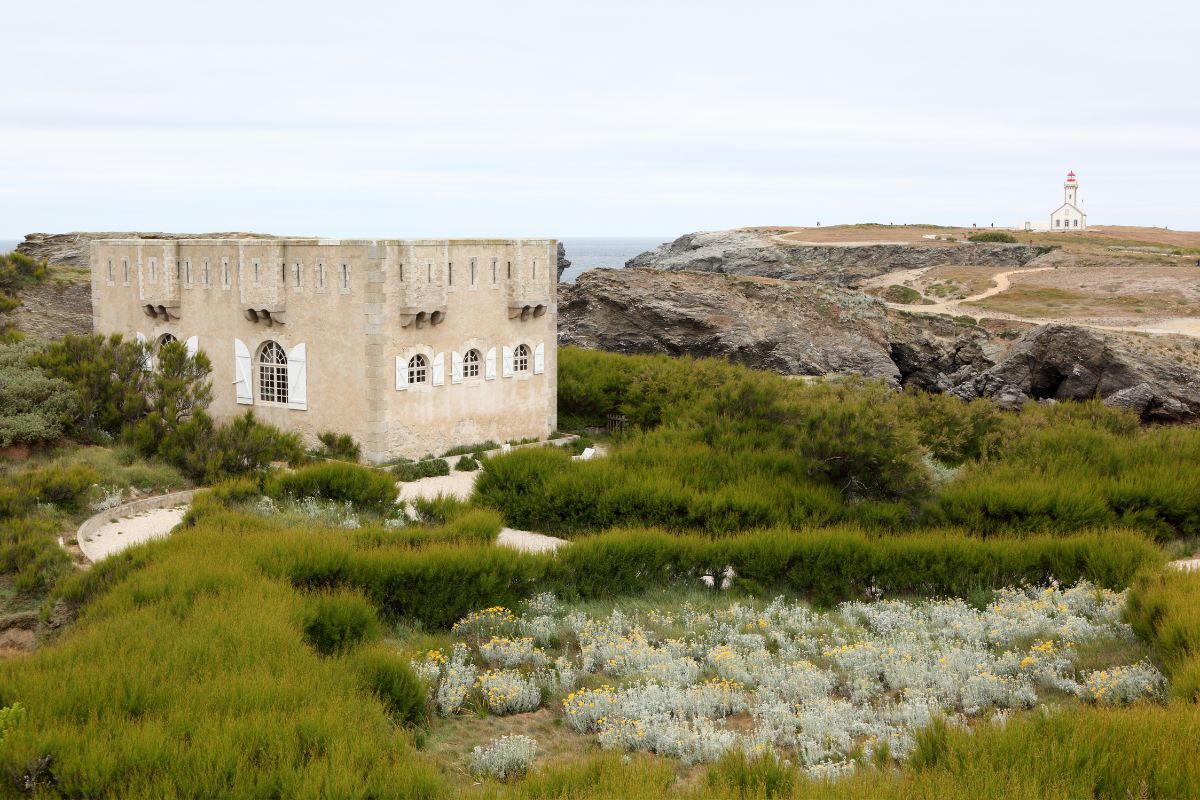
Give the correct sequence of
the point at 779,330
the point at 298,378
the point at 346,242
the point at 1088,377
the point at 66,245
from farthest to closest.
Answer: the point at 66,245 → the point at 779,330 → the point at 1088,377 → the point at 298,378 → the point at 346,242

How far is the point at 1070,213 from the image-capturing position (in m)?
109

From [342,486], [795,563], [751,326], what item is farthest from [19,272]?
[795,563]

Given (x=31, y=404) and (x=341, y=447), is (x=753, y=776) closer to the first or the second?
(x=341, y=447)

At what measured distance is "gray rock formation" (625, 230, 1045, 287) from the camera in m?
73.8

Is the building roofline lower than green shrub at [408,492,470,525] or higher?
higher

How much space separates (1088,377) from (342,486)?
2826 cm

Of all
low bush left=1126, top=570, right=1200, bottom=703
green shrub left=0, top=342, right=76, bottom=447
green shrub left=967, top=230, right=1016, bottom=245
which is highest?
green shrub left=967, top=230, right=1016, bottom=245

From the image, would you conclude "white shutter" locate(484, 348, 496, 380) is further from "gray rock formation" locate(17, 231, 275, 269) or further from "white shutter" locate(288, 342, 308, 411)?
"gray rock formation" locate(17, 231, 275, 269)

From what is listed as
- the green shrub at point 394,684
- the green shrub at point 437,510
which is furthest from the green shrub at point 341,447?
the green shrub at point 394,684

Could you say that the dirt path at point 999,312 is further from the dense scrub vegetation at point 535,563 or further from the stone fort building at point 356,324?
the stone fort building at point 356,324

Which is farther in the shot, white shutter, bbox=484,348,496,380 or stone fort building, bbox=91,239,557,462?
white shutter, bbox=484,348,496,380

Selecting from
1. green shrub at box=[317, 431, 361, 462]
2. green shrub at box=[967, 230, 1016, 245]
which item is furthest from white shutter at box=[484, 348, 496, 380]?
green shrub at box=[967, 230, 1016, 245]

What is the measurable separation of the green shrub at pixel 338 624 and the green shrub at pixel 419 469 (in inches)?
448

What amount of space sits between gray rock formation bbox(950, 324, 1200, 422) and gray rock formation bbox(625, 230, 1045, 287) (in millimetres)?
30408
